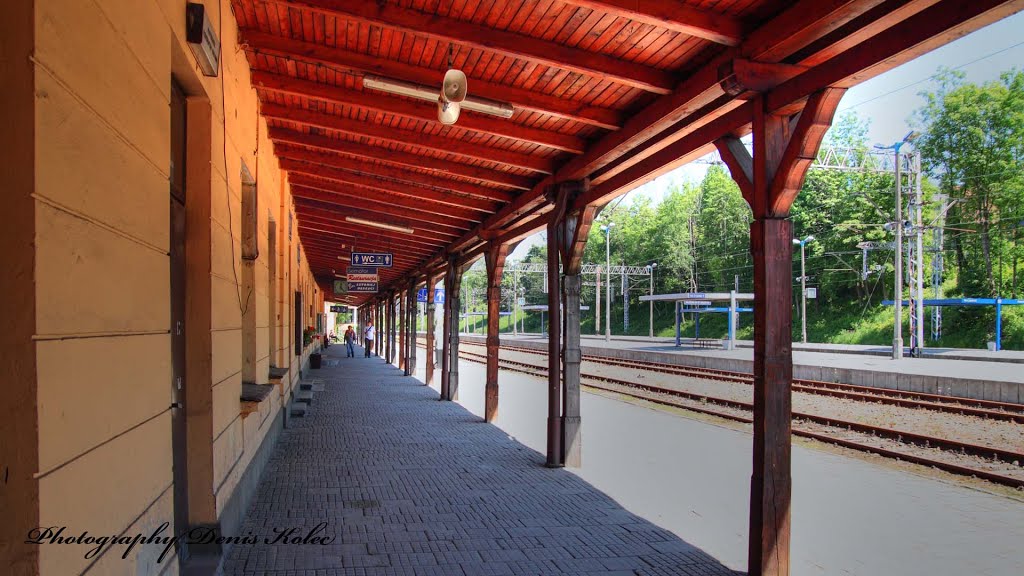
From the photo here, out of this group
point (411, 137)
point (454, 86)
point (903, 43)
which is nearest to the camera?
point (903, 43)

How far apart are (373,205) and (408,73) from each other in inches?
248

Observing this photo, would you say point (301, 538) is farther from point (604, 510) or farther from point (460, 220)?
point (460, 220)

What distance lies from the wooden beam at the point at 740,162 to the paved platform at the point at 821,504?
2.65 metres

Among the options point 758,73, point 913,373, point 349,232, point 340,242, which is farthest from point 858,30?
point 913,373

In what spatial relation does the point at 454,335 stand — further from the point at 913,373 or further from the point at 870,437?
the point at 913,373

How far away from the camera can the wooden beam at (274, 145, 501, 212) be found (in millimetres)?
8906

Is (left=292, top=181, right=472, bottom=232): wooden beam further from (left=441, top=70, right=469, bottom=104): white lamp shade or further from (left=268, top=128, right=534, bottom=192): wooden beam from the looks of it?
(left=441, top=70, right=469, bottom=104): white lamp shade

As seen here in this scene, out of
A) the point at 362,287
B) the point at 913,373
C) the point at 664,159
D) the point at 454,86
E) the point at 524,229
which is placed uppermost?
the point at 454,86

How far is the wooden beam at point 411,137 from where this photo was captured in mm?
7055

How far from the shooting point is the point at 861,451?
9.27 m

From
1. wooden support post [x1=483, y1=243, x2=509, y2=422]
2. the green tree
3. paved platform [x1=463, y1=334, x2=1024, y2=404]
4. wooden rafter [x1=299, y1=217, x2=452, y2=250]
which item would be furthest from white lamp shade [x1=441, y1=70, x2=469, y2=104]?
the green tree

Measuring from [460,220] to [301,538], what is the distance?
779 centimetres

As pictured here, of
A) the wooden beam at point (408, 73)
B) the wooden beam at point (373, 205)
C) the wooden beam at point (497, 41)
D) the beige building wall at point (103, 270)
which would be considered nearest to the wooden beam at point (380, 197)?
the wooden beam at point (373, 205)

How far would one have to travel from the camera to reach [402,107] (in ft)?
21.0
